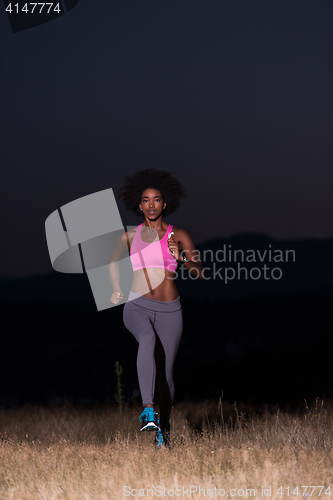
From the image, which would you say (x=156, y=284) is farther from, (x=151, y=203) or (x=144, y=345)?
(x=151, y=203)

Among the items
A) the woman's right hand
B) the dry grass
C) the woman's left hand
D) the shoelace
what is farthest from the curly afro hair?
the dry grass

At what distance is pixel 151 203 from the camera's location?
6.41m

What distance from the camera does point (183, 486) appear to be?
477cm

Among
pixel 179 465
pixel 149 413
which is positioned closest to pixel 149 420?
pixel 149 413

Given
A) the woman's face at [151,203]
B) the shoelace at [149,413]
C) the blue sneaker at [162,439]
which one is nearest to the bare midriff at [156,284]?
the woman's face at [151,203]

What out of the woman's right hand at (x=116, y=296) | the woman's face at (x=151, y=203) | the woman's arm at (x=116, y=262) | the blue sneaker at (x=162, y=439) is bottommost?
the blue sneaker at (x=162, y=439)

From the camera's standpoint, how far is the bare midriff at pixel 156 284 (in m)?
6.28

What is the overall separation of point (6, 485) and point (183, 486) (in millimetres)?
1722

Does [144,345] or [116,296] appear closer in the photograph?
[144,345]

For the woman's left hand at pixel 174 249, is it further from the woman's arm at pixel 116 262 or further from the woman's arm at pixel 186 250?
the woman's arm at pixel 116 262

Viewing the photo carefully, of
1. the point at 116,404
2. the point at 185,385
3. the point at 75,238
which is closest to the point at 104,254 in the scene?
the point at 75,238

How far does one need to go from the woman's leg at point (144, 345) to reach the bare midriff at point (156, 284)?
0.19 metres

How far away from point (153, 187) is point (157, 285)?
3.95 ft

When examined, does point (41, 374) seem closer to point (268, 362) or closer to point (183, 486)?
point (268, 362)
